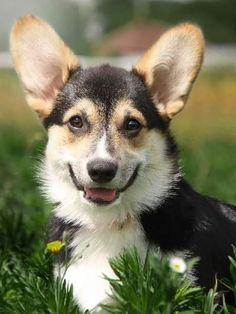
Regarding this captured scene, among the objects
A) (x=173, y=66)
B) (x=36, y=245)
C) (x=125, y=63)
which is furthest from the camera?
(x=125, y=63)

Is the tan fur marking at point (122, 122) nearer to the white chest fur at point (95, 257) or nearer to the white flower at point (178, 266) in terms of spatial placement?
the white chest fur at point (95, 257)

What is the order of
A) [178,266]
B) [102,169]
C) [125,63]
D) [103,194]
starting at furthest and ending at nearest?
[125,63] → [103,194] → [102,169] → [178,266]

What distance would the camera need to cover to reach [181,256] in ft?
14.0

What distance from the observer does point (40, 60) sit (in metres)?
4.90

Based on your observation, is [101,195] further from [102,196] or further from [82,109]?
[82,109]

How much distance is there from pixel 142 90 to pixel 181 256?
1.01 metres

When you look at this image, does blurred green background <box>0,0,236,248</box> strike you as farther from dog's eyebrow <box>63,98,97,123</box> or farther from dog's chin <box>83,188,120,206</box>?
dog's chin <box>83,188,120,206</box>

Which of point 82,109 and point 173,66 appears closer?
point 82,109

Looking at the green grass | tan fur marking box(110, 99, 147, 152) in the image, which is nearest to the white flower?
the green grass

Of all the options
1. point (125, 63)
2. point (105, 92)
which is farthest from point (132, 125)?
point (125, 63)

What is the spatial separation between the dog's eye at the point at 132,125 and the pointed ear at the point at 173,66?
12.1 inches

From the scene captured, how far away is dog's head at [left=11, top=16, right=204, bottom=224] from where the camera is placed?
430cm

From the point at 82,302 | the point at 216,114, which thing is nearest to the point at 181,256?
the point at 82,302

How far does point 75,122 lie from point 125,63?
12287 millimetres
